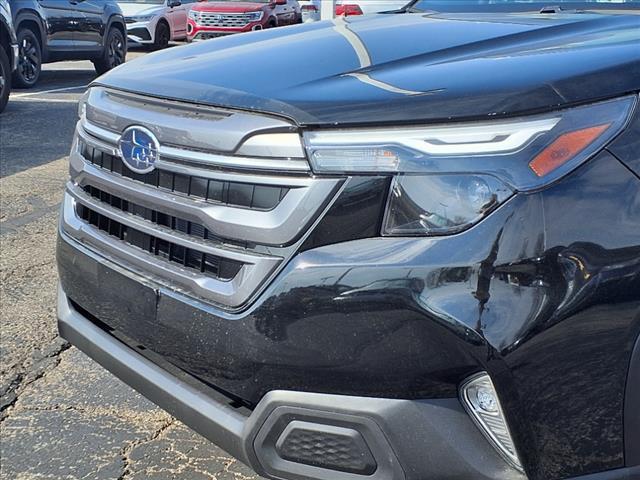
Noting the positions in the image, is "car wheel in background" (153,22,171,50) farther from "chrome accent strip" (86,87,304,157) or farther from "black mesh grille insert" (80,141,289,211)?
"black mesh grille insert" (80,141,289,211)

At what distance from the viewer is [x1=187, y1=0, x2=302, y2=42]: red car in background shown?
53.3 feet

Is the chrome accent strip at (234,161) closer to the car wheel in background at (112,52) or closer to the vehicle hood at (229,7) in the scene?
the car wheel in background at (112,52)

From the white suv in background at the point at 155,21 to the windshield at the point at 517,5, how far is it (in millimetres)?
14652

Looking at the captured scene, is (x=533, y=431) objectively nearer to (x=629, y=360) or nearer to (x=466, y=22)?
(x=629, y=360)

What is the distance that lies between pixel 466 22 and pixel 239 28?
14.4 metres

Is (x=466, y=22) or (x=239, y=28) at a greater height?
(x=466, y=22)

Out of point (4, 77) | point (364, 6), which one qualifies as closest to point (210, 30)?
point (364, 6)

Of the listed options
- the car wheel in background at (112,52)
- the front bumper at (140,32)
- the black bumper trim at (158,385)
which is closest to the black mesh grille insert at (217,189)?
the black bumper trim at (158,385)

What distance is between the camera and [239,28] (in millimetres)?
16422

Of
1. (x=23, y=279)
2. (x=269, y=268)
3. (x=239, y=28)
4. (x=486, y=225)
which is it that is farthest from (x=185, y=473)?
(x=239, y=28)

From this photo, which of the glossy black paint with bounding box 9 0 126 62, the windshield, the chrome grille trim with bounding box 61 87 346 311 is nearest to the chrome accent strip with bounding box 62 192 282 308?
the chrome grille trim with bounding box 61 87 346 311

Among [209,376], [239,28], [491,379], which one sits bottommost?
[239,28]

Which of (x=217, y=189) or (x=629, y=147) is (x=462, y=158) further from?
(x=217, y=189)

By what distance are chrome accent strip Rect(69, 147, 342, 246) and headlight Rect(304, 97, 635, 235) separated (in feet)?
0.20
